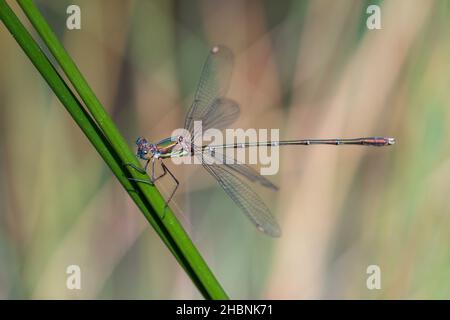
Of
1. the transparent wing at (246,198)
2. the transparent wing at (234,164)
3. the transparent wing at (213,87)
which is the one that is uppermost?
the transparent wing at (213,87)

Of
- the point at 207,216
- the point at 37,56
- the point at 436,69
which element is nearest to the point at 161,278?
the point at 207,216

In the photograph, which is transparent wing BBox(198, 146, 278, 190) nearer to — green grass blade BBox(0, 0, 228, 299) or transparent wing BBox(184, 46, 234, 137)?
transparent wing BBox(184, 46, 234, 137)

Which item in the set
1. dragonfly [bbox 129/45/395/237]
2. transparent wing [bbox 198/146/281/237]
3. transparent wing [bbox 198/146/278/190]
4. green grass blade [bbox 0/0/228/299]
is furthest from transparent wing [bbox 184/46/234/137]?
green grass blade [bbox 0/0/228/299]

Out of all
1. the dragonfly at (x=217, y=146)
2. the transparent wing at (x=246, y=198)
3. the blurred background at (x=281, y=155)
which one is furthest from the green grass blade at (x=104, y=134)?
the blurred background at (x=281, y=155)

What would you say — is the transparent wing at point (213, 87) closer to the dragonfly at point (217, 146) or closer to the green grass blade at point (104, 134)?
the dragonfly at point (217, 146)
